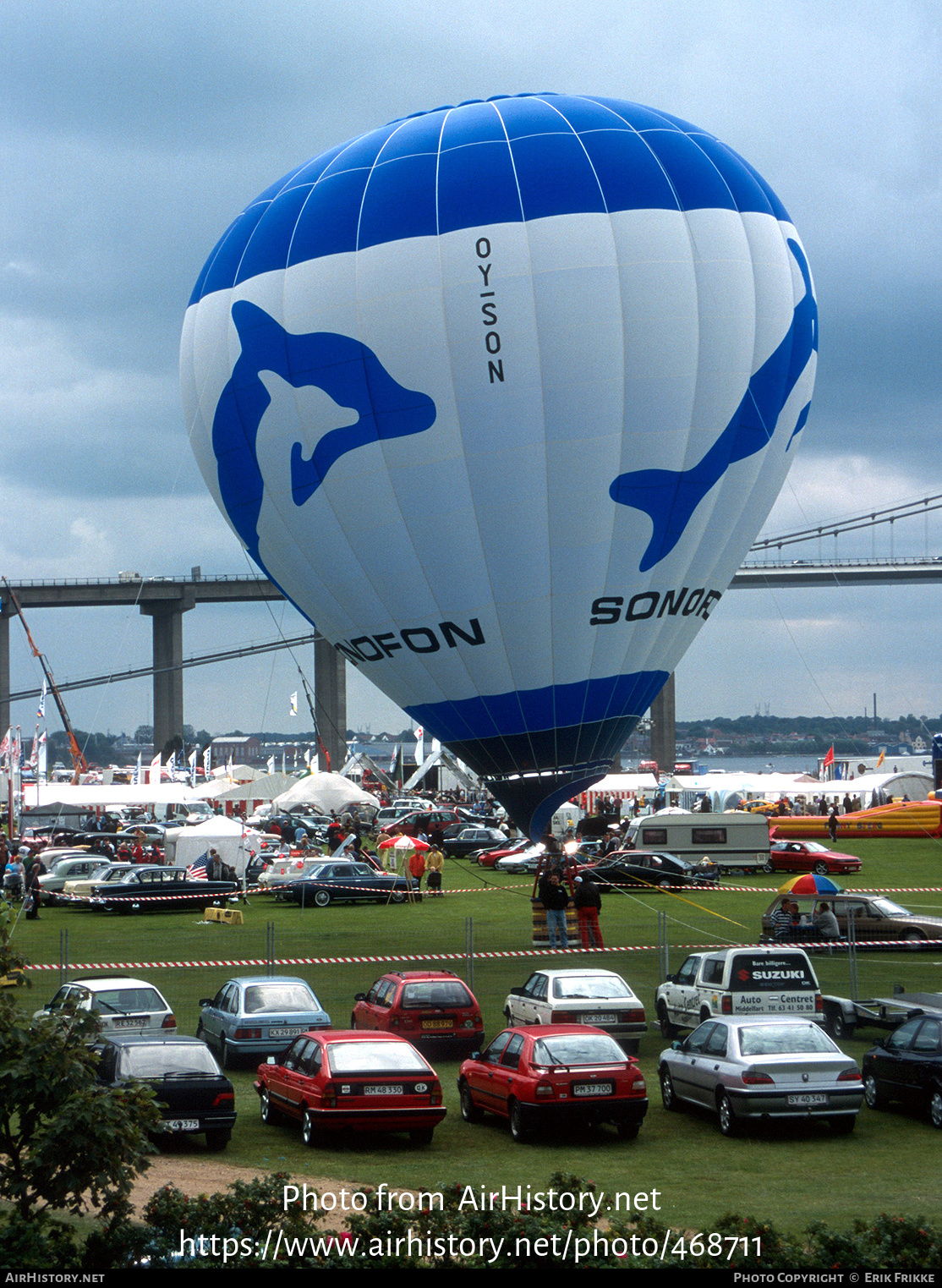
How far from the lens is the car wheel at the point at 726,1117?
47.5 feet

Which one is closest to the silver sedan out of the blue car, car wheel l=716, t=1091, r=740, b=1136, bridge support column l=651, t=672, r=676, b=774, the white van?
car wheel l=716, t=1091, r=740, b=1136

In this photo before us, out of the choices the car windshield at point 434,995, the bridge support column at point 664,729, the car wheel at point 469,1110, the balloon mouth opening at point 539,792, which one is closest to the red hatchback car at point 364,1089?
the car wheel at point 469,1110

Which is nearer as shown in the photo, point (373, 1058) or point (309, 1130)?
point (309, 1130)

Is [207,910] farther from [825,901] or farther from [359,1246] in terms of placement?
[359,1246]

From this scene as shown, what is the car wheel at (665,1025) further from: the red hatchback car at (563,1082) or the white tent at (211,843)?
the white tent at (211,843)

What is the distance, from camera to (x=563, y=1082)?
560 inches

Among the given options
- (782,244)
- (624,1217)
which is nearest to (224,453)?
(782,244)

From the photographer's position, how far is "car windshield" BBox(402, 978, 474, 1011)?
18.6m

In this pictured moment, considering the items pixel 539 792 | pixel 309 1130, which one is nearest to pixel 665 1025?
pixel 309 1130

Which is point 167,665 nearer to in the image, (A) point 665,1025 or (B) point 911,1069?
(A) point 665,1025

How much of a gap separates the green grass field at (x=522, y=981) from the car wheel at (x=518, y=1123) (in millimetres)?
167

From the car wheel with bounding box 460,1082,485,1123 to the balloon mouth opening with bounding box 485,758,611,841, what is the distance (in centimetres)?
1183

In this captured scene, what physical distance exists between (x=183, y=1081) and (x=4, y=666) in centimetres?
13700

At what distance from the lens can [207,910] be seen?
119 ft
